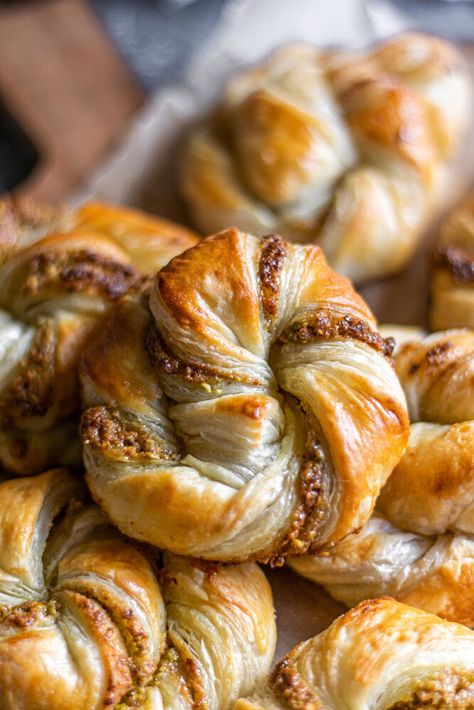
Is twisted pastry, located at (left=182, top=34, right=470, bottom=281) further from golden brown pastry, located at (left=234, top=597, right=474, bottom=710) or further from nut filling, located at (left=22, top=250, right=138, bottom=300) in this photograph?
golden brown pastry, located at (left=234, top=597, right=474, bottom=710)

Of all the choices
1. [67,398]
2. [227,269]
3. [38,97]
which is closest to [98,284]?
[67,398]

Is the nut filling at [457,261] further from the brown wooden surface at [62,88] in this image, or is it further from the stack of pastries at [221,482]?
the brown wooden surface at [62,88]

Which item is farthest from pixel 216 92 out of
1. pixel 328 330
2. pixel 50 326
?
pixel 328 330

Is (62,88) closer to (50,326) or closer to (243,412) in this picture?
(50,326)

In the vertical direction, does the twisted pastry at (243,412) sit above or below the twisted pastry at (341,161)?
above

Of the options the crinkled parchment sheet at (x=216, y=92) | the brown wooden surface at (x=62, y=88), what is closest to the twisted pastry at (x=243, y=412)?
the crinkled parchment sheet at (x=216, y=92)

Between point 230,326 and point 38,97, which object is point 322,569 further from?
point 38,97
